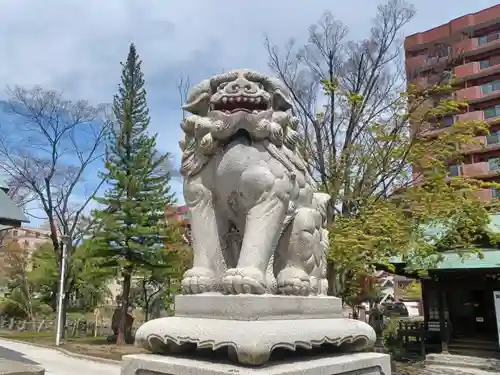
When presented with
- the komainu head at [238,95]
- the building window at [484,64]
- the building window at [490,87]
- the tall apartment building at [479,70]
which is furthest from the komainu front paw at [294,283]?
the building window at [484,64]

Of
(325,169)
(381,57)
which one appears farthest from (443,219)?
(381,57)

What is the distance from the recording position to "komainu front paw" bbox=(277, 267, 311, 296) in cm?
249

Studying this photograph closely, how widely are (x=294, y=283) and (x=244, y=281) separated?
0.37m

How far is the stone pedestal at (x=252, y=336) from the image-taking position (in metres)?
2.02

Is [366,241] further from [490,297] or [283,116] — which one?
[490,297]

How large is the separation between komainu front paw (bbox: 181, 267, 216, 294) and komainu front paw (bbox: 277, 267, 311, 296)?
0.38 meters

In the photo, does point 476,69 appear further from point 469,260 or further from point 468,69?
point 469,260

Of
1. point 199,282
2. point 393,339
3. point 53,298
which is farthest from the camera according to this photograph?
point 53,298

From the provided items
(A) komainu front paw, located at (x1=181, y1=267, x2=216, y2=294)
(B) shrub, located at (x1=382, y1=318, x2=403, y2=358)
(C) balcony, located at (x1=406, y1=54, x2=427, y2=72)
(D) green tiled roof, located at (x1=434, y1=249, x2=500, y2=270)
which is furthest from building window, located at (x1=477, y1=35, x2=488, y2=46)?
(A) komainu front paw, located at (x1=181, y1=267, x2=216, y2=294)

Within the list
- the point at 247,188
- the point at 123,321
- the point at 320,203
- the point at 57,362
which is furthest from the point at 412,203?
the point at 123,321

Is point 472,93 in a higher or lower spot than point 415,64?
higher

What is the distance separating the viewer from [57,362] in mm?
13695

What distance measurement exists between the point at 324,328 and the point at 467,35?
33.1m

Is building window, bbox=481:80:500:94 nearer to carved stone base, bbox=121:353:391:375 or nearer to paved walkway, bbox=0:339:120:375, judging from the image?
paved walkway, bbox=0:339:120:375
